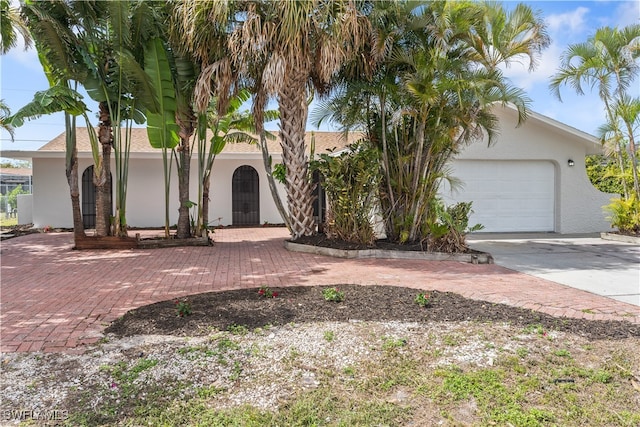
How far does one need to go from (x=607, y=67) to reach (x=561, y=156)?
3.09 meters

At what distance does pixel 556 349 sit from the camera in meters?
4.29

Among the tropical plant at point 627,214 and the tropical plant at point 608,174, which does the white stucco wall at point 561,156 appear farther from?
the tropical plant at point 627,214

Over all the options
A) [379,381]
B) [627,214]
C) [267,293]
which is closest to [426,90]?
[267,293]

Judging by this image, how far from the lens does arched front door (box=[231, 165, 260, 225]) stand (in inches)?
736

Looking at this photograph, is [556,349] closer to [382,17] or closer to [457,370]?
[457,370]

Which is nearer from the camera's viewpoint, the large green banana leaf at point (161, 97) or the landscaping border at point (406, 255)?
the landscaping border at point (406, 255)

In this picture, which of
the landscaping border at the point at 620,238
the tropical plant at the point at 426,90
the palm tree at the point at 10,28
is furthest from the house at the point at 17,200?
the landscaping border at the point at 620,238

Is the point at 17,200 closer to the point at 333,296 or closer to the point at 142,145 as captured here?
the point at 142,145

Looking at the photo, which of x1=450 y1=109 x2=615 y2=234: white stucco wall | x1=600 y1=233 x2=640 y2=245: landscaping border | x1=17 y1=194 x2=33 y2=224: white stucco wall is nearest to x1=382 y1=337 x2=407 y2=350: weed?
x1=450 y1=109 x2=615 y2=234: white stucco wall

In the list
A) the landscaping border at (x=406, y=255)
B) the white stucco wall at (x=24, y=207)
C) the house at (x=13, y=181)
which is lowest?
the landscaping border at (x=406, y=255)

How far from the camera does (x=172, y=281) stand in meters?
7.80

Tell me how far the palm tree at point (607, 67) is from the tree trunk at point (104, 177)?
13.3 metres

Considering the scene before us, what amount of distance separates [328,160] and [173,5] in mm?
5323

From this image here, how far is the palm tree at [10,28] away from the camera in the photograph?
11.5 meters
